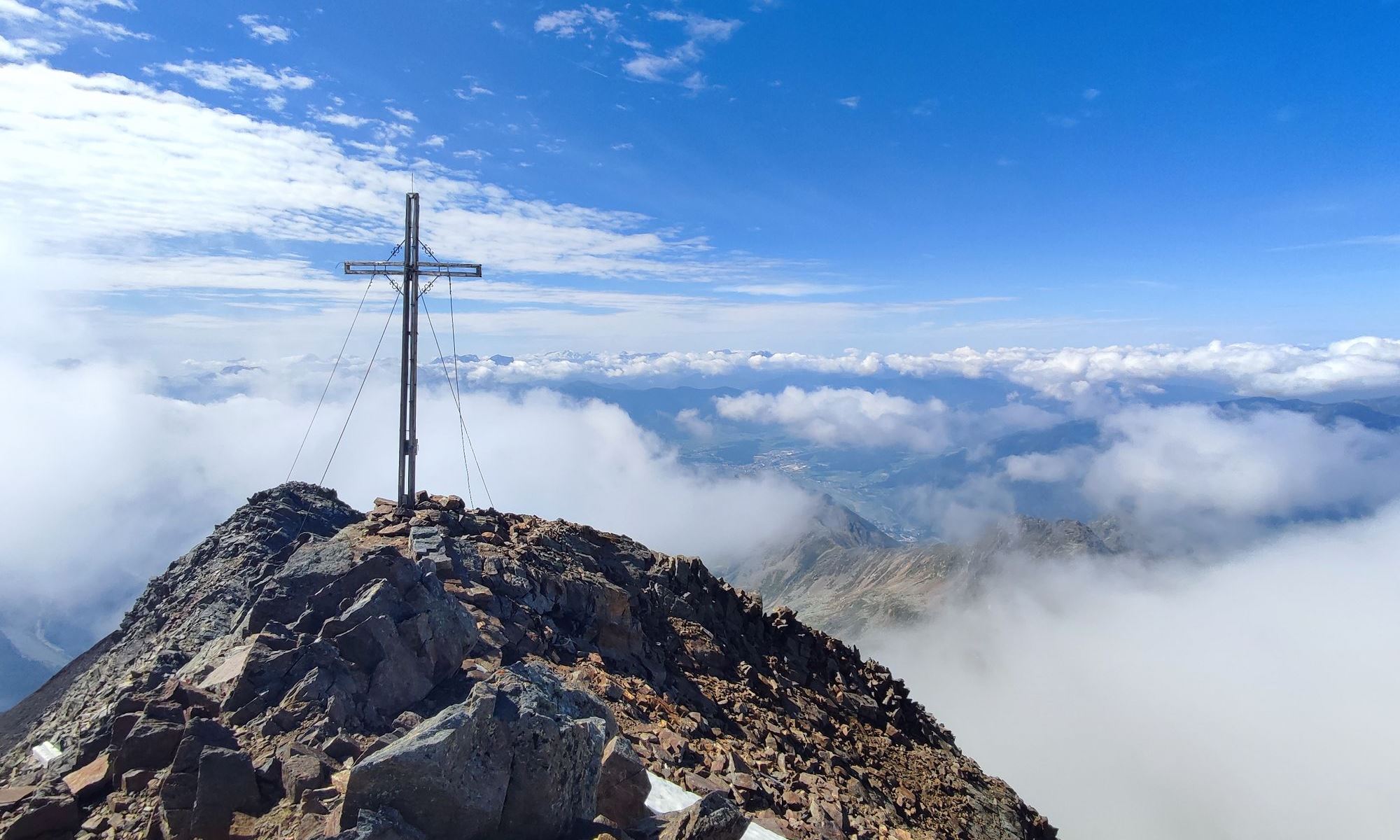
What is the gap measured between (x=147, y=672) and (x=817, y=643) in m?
23.2

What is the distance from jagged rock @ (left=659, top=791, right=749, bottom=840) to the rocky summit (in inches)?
1.3

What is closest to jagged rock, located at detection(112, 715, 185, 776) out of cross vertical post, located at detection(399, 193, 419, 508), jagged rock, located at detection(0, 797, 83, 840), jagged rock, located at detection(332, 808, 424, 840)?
jagged rock, located at detection(0, 797, 83, 840)

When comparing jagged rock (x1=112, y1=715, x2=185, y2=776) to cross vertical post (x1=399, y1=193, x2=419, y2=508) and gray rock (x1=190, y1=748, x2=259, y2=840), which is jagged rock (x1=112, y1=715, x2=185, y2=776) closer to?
gray rock (x1=190, y1=748, x2=259, y2=840)

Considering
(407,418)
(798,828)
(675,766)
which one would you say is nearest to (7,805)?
(675,766)

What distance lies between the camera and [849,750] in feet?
72.8

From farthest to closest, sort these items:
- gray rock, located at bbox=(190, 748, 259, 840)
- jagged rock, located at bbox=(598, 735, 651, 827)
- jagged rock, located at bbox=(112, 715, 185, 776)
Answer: jagged rock, located at bbox=(598, 735, 651, 827), jagged rock, located at bbox=(112, 715, 185, 776), gray rock, located at bbox=(190, 748, 259, 840)

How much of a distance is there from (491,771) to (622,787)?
2.99 meters

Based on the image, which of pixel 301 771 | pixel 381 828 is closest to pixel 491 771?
pixel 381 828

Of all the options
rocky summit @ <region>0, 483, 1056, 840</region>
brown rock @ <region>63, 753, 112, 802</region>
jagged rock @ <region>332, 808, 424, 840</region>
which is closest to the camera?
jagged rock @ <region>332, 808, 424, 840</region>

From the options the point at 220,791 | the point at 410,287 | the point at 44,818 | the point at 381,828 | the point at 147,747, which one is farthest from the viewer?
the point at 410,287

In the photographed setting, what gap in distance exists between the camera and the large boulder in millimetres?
8422

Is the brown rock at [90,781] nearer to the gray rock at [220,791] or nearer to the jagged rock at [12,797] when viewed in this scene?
the jagged rock at [12,797]

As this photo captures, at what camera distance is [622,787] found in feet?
36.9

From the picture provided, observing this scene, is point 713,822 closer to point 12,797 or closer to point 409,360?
point 12,797
